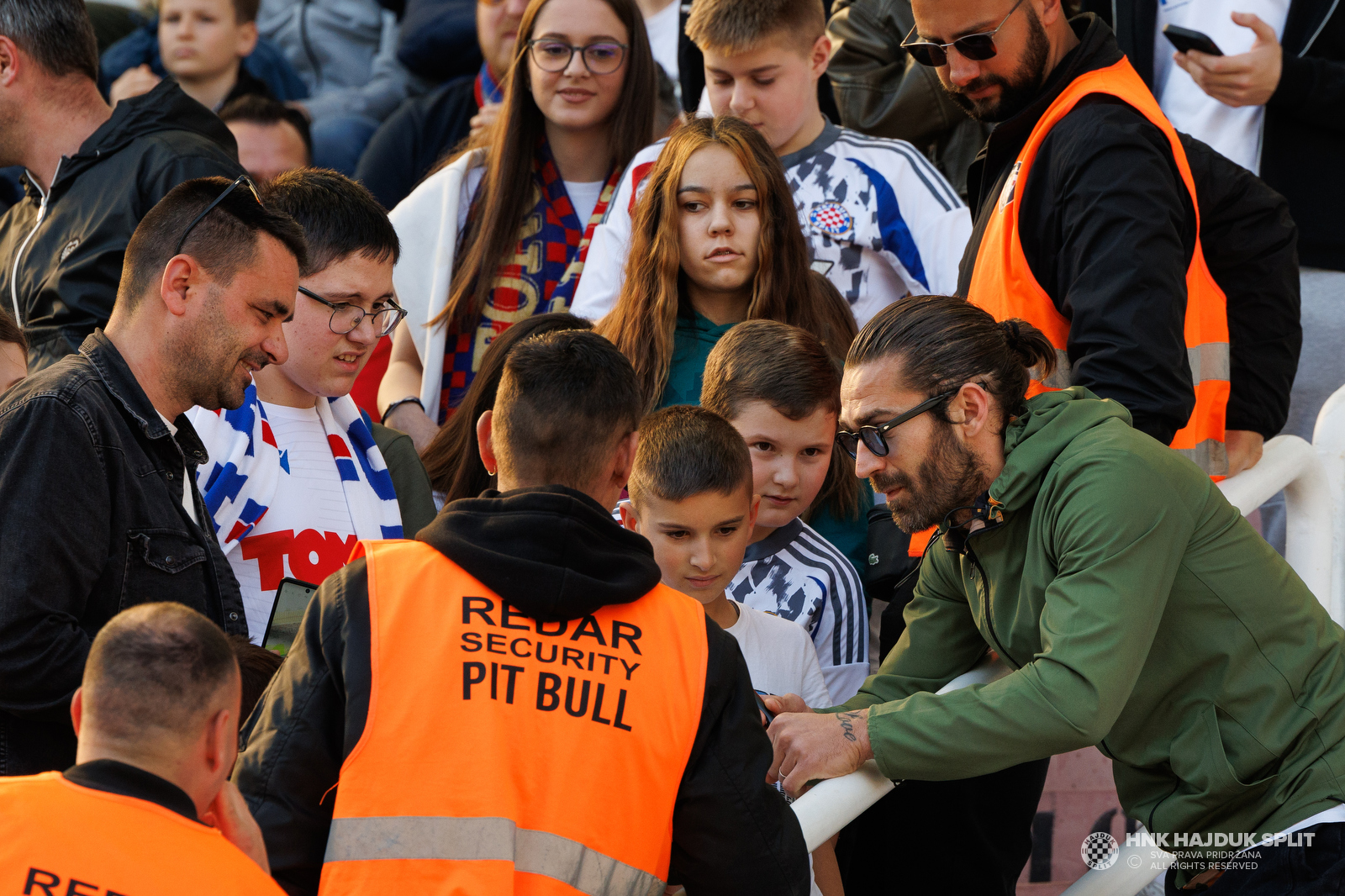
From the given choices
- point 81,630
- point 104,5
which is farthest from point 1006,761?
point 104,5

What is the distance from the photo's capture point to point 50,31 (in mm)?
3750

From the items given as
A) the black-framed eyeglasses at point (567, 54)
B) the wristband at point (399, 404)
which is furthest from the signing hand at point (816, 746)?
the black-framed eyeglasses at point (567, 54)

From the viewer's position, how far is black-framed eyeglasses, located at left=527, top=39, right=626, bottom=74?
13.9 ft

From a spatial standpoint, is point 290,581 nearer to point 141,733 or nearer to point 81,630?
point 81,630

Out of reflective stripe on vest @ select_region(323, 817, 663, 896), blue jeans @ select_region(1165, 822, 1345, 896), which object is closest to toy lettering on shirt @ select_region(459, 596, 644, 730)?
reflective stripe on vest @ select_region(323, 817, 663, 896)

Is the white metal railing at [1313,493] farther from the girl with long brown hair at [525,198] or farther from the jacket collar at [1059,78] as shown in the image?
the girl with long brown hair at [525,198]

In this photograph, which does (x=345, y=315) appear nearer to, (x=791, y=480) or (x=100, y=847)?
(x=791, y=480)

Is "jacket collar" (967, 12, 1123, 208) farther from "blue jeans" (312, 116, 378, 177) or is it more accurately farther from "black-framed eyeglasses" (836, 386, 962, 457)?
"blue jeans" (312, 116, 378, 177)

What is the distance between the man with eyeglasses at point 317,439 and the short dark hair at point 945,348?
123 centimetres

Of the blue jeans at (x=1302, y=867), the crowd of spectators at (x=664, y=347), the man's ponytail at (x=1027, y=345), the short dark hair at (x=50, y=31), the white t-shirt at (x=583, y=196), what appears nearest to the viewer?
the crowd of spectators at (x=664, y=347)

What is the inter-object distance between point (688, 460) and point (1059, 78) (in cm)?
132

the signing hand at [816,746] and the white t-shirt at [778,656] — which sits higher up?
the signing hand at [816,746]

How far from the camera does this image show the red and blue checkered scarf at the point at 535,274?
4.22 meters

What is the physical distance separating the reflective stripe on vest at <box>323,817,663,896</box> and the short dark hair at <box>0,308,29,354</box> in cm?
195
